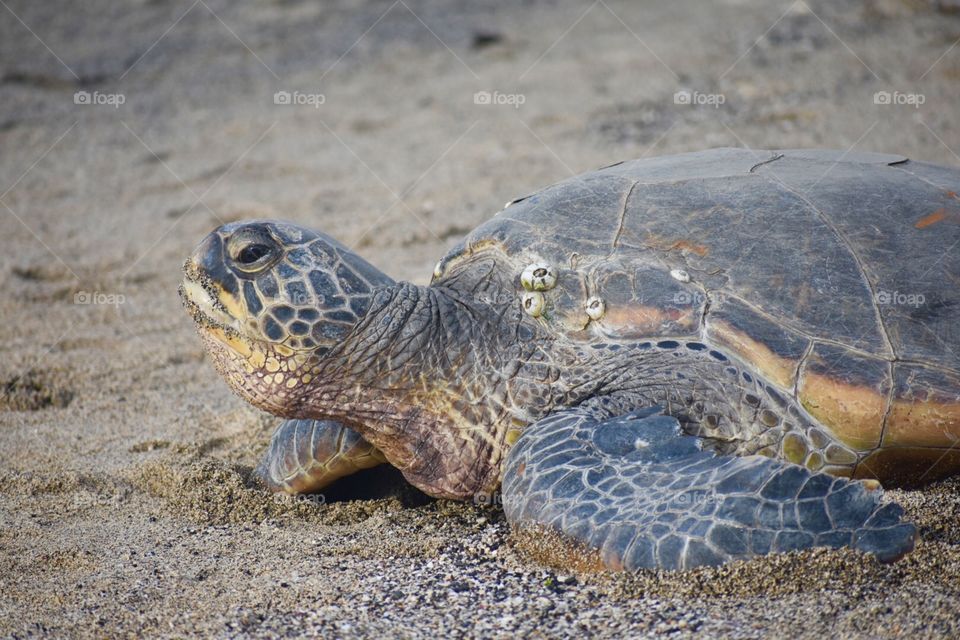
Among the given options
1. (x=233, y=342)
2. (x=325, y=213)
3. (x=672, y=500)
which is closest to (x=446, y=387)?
(x=233, y=342)

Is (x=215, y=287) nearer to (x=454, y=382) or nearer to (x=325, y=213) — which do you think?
(x=454, y=382)

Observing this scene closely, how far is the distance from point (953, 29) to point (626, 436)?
6.55 meters

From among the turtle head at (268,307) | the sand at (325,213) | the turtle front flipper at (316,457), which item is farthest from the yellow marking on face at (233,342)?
the sand at (325,213)

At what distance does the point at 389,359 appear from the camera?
261cm

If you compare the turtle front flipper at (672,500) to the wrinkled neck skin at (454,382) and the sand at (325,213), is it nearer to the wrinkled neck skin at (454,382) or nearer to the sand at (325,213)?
the sand at (325,213)

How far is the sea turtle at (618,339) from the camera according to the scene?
239 centimetres

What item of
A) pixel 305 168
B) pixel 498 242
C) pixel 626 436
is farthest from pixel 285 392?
pixel 305 168

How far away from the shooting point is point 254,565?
2311 millimetres

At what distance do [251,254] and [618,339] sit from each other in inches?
42.2

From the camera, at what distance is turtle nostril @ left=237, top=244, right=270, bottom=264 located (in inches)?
101

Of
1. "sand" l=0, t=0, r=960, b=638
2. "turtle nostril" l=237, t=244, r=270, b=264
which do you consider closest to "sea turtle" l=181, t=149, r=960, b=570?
"turtle nostril" l=237, t=244, r=270, b=264

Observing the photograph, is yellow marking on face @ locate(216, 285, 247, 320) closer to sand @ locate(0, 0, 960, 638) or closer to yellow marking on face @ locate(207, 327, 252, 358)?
yellow marking on face @ locate(207, 327, 252, 358)

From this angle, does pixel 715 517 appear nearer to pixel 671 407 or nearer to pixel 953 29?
pixel 671 407

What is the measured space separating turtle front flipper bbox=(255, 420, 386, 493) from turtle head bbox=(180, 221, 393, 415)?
0.18m
